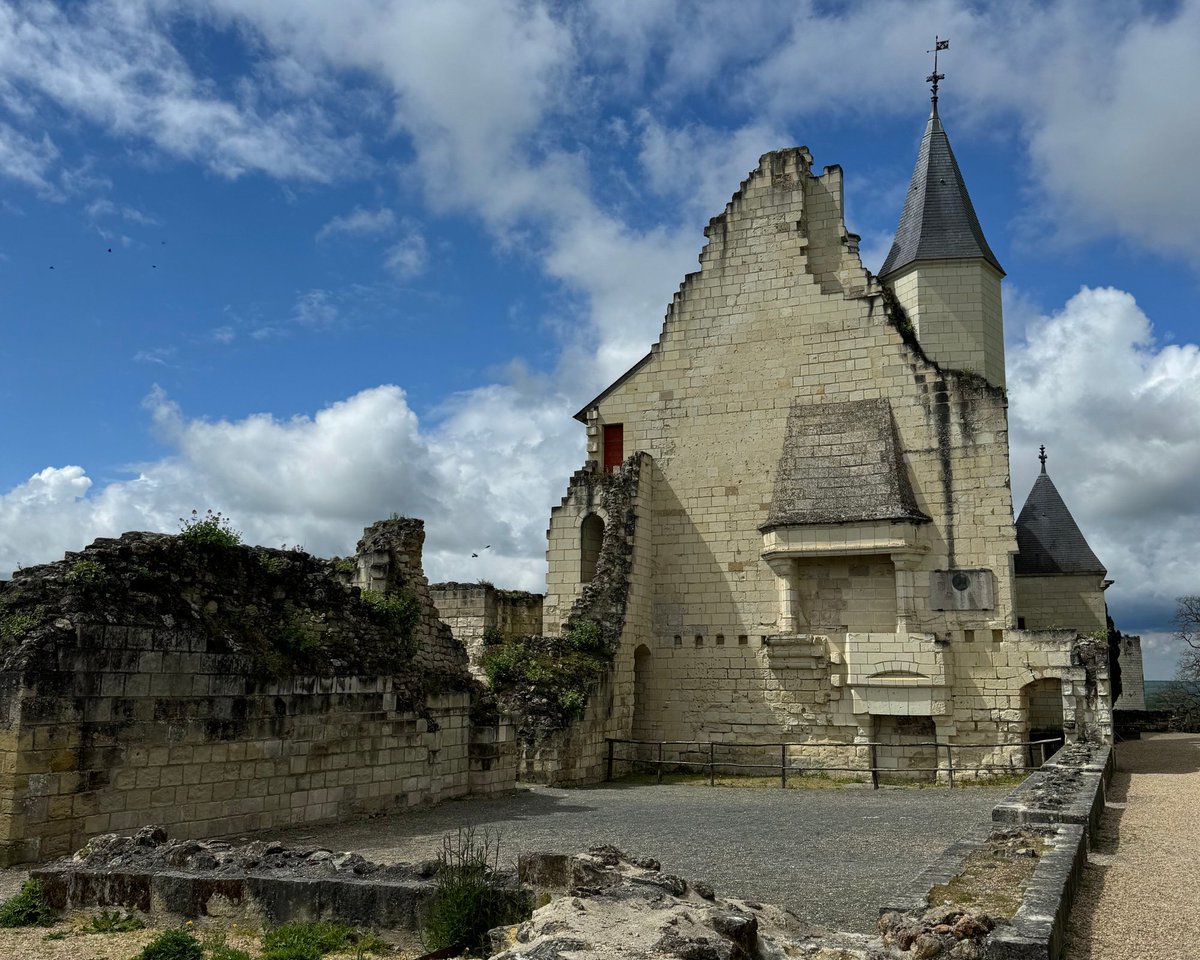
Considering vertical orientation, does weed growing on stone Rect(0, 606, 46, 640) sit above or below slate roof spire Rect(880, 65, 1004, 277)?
below

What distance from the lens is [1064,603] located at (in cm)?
2403

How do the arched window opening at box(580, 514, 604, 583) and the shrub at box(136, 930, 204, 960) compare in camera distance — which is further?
the arched window opening at box(580, 514, 604, 583)

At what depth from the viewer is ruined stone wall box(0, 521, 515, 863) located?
7.86m

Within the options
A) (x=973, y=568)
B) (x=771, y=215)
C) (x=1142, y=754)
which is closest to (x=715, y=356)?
(x=771, y=215)

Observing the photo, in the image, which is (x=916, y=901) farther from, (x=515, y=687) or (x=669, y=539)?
(x=669, y=539)

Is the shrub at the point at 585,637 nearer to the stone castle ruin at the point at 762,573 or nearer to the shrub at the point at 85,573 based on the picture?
the stone castle ruin at the point at 762,573

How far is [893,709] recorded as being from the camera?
56.9 feet

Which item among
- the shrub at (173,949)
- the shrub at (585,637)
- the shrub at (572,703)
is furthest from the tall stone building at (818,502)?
the shrub at (173,949)

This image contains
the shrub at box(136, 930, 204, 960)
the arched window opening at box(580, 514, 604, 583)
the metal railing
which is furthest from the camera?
the arched window opening at box(580, 514, 604, 583)

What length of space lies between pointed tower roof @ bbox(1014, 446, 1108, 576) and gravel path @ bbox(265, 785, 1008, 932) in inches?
445

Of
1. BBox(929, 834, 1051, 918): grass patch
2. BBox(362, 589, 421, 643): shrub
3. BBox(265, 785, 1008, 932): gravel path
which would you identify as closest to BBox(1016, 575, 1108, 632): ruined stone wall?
BBox(265, 785, 1008, 932): gravel path

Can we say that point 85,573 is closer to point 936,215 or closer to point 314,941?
point 314,941

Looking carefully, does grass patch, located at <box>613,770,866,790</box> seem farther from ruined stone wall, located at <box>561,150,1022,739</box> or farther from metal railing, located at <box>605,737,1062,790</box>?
ruined stone wall, located at <box>561,150,1022,739</box>

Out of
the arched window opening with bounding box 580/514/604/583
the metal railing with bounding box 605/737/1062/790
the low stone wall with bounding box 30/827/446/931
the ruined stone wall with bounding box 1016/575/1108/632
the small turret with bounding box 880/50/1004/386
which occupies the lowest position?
the metal railing with bounding box 605/737/1062/790
